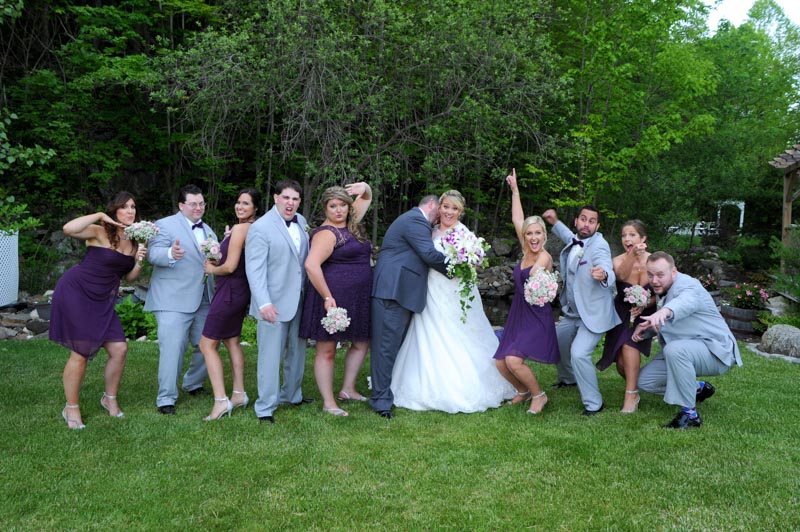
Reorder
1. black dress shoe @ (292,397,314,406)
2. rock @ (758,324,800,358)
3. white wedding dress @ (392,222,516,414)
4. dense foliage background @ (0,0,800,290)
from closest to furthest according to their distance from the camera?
1. white wedding dress @ (392,222,516,414)
2. black dress shoe @ (292,397,314,406)
3. rock @ (758,324,800,358)
4. dense foliage background @ (0,0,800,290)

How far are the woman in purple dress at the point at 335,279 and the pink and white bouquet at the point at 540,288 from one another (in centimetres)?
144

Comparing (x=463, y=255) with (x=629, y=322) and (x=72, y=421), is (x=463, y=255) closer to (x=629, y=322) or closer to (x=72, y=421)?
(x=629, y=322)

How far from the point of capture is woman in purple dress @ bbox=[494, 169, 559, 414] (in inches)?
219

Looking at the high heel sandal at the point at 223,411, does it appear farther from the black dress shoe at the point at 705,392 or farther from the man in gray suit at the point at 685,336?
the black dress shoe at the point at 705,392

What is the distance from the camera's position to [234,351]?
5711 millimetres

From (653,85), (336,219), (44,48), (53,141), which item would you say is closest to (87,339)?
(336,219)

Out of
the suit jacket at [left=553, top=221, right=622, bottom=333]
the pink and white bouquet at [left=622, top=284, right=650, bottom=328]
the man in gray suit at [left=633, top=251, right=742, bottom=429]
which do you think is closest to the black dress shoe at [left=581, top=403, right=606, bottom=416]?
the man in gray suit at [left=633, top=251, right=742, bottom=429]

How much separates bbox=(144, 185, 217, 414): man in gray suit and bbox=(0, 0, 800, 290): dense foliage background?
4.87ft

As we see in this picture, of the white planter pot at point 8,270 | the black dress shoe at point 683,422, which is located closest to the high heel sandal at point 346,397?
the black dress shoe at point 683,422

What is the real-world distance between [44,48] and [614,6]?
16881 millimetres

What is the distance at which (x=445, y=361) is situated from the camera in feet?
19.1

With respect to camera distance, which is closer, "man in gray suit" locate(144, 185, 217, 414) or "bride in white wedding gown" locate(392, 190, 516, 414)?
"man in gray suit" locate(144, 185, 217, 414)

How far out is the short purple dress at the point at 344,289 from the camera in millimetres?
5461

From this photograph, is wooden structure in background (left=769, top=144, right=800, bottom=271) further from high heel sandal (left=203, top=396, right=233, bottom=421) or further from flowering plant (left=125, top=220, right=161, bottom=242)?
flowering plant (left=125, top=220, right=161, bottom=242)
